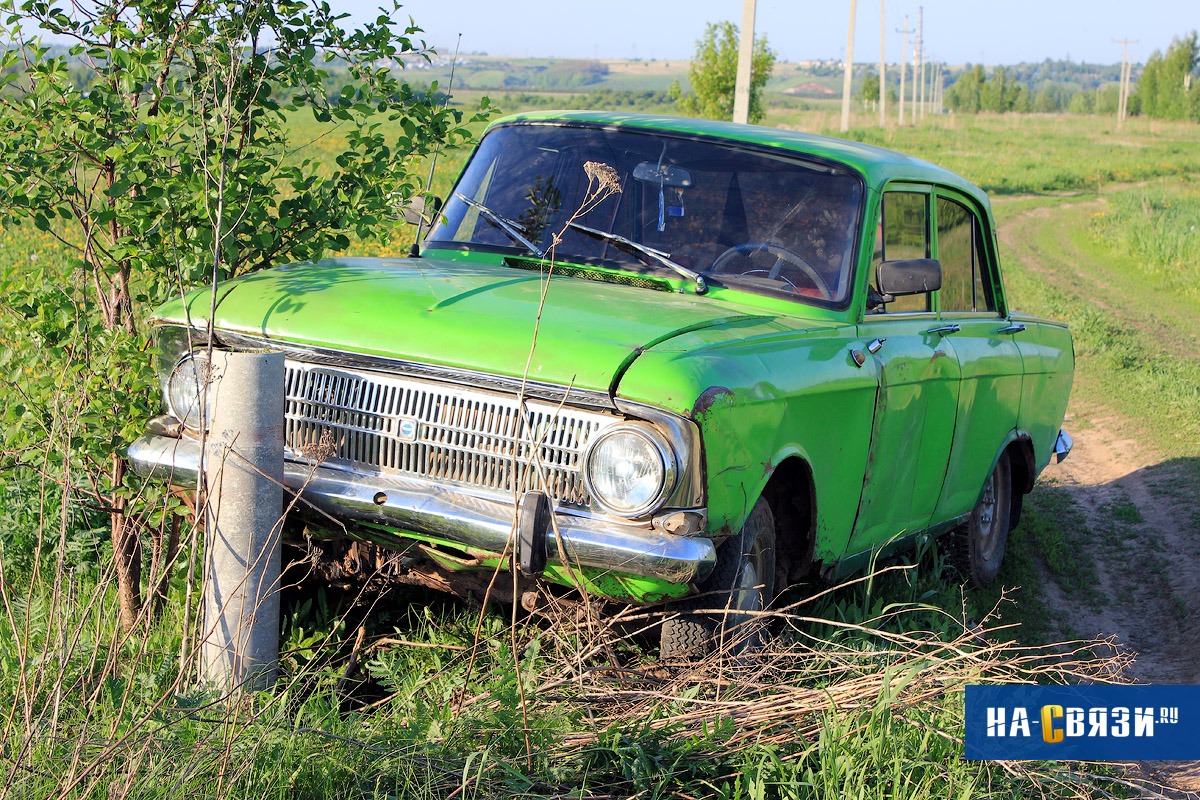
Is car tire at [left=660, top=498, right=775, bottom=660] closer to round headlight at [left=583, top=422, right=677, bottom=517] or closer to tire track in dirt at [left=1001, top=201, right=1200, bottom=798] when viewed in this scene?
round headlight at [left=583, top=422, right=677, bottom=517]

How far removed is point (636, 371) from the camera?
3.41 m

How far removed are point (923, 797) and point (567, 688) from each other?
975mm

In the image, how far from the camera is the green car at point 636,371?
3406 mm

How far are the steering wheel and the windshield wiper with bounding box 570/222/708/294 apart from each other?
0.11 m

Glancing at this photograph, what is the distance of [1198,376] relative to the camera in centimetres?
1212

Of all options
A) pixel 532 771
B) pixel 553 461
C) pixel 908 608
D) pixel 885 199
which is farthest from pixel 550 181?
pixel 532 771

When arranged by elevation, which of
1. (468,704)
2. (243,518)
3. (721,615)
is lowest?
(468,704)

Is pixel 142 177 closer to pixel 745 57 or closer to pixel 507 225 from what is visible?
pixel 507 225

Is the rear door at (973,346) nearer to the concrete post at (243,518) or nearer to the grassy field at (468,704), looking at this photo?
the grassy field at (468,704)

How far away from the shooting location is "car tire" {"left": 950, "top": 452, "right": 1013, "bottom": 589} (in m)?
6.07

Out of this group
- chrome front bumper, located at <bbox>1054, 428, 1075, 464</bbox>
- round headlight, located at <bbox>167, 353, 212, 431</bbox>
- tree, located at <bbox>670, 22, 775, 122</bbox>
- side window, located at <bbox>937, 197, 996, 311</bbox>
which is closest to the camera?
round headlight, located at <bbox>167, 353, 212, 431</bbox>

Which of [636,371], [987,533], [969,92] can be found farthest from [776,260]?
[969,92]

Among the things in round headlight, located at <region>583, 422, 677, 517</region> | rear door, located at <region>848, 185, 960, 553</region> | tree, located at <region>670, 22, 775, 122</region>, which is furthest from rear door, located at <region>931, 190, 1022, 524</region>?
tree, located at <region>670, 22, 775, 122</region>
